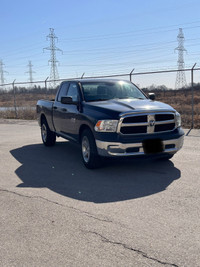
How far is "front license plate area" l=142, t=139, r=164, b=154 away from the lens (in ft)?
18.1

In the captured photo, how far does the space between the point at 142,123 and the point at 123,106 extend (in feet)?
1.83

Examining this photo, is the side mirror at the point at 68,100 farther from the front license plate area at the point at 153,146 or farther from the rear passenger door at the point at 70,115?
the front license plate area at the point at 153,146

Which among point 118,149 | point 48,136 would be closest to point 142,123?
point 118,149

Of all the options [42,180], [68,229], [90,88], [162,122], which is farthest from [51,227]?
[90,88]

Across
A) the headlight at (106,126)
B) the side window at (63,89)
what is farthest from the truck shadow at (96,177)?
the side window at (63,89)

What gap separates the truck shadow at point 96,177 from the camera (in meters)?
4.70

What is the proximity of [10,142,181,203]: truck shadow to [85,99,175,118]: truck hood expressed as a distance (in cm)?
96

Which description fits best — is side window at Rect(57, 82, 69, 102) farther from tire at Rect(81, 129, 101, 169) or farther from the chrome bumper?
the chrome bumper

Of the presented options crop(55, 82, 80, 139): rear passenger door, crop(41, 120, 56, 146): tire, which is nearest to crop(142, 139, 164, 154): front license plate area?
crop(55, 82, 80, 139): rear passenger door

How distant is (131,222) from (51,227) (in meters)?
0.96

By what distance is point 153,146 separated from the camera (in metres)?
5.59

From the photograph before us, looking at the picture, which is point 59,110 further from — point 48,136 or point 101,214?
point 101,214

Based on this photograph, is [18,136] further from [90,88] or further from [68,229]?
[68,229]

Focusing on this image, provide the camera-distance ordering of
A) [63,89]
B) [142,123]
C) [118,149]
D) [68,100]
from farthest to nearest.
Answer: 1. [63,89]
2. [68,100]
3. [142,123]
4. [118,149]
